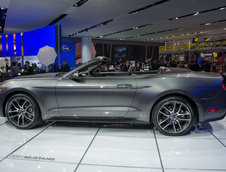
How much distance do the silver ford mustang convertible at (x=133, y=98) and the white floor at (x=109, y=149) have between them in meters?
0.28

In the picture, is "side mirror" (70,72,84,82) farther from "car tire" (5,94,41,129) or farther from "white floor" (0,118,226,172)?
"white floor" (0,118,226,172)

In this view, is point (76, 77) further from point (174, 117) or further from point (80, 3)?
point (80, 3)

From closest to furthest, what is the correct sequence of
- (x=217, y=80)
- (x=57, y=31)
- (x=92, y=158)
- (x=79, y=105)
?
(x=92, y=158) < (x=217, y=80) < (x=79, y=105) < (x=57, y=31)

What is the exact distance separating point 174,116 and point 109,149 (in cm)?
116

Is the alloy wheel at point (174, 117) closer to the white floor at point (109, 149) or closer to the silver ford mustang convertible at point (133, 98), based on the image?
the silver ford mustang convertible at point (133, 98)

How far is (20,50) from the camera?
43.1ft

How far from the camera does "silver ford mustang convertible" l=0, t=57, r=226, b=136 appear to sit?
2.88m

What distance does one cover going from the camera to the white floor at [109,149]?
2.20 metres

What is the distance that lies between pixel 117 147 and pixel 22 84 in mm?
1978

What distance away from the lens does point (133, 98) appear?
9.65 ft

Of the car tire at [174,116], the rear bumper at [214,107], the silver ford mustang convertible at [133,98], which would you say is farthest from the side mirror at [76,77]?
the rear bumper at [214,107]

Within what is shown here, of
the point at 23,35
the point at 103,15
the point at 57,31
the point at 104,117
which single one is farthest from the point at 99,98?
the point at 23,35

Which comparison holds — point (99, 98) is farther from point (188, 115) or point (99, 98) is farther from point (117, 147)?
point (188, 115)

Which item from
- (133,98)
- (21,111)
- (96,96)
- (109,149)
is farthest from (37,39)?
(109,149)
